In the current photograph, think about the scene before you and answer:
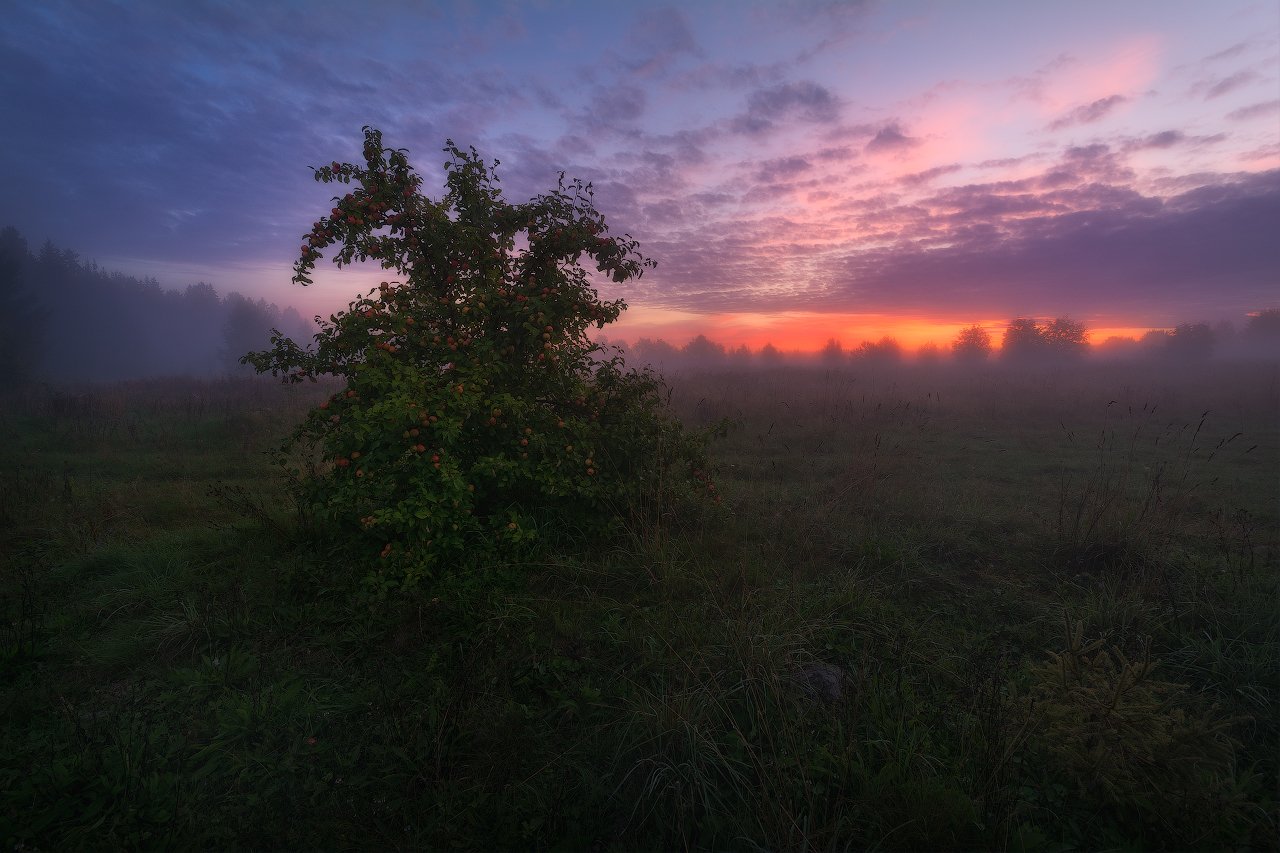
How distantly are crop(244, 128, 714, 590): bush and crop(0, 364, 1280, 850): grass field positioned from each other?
0.44m

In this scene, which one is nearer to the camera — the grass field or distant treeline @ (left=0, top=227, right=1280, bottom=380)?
the grass field

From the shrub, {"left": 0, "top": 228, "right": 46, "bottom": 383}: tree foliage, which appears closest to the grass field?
the shrub

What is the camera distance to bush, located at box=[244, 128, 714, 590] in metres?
3.93

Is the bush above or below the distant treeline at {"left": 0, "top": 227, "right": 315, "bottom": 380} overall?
below

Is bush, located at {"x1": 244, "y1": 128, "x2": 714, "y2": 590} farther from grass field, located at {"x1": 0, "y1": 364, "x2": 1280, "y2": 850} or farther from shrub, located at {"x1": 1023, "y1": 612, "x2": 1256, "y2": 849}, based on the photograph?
shrub, located at {"x1": 1023, "y1": 612, "x2": 1256, "y2": 849}

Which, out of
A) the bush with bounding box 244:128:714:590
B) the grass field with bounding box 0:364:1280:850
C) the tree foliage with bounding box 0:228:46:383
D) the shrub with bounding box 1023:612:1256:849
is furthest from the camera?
the tree foliage with bounding box 0:228:46:383

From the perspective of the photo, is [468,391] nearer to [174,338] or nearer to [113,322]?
[113,322]

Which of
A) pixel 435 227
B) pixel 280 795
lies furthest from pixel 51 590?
pixel 435 227

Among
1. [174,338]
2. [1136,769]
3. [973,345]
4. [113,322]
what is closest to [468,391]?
[1136,769]

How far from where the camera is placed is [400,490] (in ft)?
13.1

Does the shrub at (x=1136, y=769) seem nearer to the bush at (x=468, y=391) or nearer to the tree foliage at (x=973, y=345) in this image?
the bush at (x=468, y=391)

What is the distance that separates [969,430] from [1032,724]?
1154cm

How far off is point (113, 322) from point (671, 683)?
122 m

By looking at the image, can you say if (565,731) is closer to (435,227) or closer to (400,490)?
(400,490)
